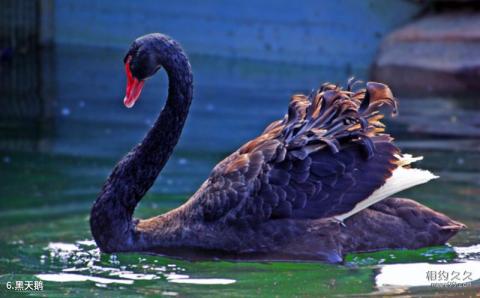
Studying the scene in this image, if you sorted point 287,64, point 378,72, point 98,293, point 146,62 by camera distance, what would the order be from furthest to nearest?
point 287,64
point 378,72
point 146,62
point 98,293

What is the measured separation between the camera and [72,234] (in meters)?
6.09

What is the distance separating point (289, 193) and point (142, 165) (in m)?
0.79

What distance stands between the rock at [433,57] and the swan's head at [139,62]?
18.7 feet

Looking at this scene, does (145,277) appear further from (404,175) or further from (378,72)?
(378,72)

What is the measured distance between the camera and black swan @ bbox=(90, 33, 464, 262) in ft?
17.6

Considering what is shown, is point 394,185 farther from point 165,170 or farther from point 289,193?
point 165,170

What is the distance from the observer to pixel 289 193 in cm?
536

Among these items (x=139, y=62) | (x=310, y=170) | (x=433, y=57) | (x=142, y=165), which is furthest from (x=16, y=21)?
(x=310, y=170)

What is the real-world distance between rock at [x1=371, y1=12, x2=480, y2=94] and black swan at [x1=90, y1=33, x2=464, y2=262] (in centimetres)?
541

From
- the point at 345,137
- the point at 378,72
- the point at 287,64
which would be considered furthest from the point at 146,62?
the point at 287,64

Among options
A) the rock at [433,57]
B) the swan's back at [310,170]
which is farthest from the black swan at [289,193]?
the rock at [433,57]

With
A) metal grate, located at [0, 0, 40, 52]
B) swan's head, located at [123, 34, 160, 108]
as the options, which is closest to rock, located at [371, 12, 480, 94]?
metal grate, located at [0, 0, 40, 52]

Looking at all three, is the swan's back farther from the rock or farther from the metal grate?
the metal grate

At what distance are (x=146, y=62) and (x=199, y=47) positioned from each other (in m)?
7.65
